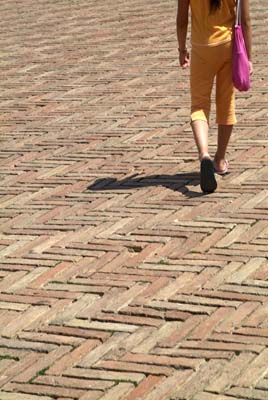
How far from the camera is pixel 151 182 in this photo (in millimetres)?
6840

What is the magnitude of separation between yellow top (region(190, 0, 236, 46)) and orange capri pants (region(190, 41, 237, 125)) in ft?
0.13

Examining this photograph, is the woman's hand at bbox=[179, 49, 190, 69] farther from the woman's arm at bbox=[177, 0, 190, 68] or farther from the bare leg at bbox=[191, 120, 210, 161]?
the bare leg at bbox=[191, 120, 210, 161]

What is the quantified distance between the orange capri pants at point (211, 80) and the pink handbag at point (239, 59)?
0.34 feet

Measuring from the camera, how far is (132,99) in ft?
30.3

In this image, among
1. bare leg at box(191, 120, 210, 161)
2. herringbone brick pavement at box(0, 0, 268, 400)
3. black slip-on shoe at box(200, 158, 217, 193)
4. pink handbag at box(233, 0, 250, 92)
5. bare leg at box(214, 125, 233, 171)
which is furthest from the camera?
bare leg at box(214, 125, 233, 171)

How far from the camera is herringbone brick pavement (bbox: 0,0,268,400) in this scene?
4320mm

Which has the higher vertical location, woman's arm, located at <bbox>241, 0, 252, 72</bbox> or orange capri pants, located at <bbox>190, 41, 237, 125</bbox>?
woman's arm, located at <bbox>241, 0, 252, 72</bbox>

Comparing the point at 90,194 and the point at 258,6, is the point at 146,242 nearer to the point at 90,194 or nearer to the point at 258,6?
the point at 90,194

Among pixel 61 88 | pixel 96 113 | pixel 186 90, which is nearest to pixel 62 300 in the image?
pixel 96 113

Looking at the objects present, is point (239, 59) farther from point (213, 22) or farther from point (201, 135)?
point (201, 135)

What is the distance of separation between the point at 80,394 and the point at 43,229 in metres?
2.09

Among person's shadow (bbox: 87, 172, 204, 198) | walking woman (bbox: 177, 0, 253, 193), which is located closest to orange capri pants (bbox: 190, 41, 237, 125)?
walking woman (bbox: 177, 0, 253, 193)

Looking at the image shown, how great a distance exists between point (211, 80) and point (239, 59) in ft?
1.00

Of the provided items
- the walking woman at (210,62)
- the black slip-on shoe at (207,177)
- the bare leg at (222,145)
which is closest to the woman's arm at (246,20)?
the walking woman at (210,62)
